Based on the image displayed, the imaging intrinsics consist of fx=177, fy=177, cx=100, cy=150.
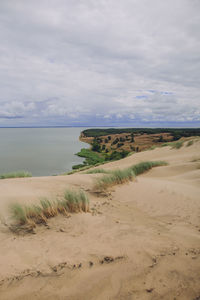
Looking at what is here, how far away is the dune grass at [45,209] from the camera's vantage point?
11.0 ft

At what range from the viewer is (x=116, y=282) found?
6.24 feet

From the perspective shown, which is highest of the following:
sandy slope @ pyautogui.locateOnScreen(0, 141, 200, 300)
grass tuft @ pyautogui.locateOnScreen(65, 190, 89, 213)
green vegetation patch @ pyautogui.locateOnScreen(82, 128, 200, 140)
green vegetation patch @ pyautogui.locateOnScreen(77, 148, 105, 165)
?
green vegetation patch @ pyautogui.locateOnScreen(82, 128, 200, 140)

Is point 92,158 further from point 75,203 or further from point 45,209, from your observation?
point 45,209

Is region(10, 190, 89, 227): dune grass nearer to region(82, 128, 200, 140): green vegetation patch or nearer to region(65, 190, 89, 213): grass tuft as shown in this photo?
region(65, 190, 89, 213): grass tuft

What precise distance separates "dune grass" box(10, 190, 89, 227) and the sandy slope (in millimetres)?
192

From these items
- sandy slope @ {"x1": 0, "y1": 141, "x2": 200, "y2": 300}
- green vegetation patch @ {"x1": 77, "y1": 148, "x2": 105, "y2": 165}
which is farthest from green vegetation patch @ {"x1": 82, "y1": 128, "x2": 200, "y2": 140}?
sandy slope @ {"x1": 0, "y1": 141, "x2": 200, "y2": 300}

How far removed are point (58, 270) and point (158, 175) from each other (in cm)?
655

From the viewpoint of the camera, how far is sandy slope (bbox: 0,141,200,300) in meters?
1.82

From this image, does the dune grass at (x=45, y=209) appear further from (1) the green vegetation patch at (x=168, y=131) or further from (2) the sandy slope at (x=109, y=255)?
(1) the green vegetation patch at (x=168, y=131)

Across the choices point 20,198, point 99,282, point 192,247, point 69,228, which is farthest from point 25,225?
point 192,247

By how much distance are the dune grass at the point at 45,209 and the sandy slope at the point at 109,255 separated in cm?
19

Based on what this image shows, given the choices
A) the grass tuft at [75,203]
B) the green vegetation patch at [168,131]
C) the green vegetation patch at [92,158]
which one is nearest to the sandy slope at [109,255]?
the grass tuft at [75,203]

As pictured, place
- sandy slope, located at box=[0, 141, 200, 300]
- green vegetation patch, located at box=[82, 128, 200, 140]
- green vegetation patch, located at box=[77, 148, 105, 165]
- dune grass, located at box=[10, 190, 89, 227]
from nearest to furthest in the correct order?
1. sandy slope, located at box=[0, 141, 200, 300]
2. dune grass, located at box=[10, 190, 89, 227]
3. green vegetation patch, located at box=[77, 148, 105, 165]
4. green vegetation patch, located at box=[82, 128, 200, 140]

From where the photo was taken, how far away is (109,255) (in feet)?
7.60
